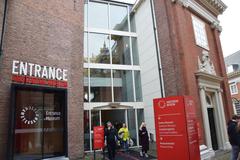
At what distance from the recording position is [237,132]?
687 cm

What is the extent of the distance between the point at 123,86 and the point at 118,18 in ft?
18.2

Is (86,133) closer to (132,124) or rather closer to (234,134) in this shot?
(132,124)

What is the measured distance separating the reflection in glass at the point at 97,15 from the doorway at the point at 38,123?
6.73 m

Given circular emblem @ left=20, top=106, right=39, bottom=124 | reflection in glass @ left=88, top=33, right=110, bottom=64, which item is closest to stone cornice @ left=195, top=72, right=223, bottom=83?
reflection in glass @ left=88, top=33, right=110, bottom=64

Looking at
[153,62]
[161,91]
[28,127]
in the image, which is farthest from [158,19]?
[28,127]

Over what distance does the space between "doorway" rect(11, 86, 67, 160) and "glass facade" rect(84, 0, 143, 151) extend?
276cm

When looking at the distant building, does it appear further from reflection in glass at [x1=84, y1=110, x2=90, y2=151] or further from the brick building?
reflection in glass at [x1=84, y1=110, x2=90, y2=151]

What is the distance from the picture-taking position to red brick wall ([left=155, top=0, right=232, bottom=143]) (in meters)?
10.8

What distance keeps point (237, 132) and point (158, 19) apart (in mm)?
8469

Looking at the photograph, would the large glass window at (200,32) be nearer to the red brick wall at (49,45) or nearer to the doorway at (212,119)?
the doorway at (212,119)

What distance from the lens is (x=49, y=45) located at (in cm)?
1030

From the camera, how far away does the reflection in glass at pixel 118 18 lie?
15453 mm

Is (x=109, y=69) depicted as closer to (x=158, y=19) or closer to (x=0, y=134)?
(x=158, y=19)

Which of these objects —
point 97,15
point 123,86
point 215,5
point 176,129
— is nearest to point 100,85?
point 123,86
